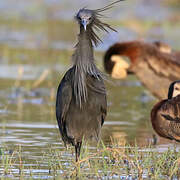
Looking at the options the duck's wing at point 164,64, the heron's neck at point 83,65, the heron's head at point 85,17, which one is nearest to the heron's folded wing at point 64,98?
the heron's neck at point 83,65

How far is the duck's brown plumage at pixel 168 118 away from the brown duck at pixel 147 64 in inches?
118

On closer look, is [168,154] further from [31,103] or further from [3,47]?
[3,47]

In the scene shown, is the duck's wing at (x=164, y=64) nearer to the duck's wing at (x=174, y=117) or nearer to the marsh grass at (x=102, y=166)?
the duck's wing at (x=174, y=117)

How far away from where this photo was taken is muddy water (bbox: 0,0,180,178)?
9336mm

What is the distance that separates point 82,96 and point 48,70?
556cm

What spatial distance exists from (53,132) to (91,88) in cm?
201

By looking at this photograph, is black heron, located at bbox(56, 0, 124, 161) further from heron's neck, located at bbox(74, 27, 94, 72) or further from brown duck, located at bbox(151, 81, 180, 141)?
brown duck, located at bbox(151, 81, 180, 141)

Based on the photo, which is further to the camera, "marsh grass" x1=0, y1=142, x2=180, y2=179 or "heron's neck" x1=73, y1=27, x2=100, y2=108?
"heron's neck" x1=73, y1=27, x2=100, y2=108

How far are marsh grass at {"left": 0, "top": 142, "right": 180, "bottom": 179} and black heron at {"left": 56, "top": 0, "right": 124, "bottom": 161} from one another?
1.00ft

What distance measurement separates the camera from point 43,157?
7.70 meters

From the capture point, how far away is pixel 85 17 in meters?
7.67

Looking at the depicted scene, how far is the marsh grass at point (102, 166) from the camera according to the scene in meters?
6.85

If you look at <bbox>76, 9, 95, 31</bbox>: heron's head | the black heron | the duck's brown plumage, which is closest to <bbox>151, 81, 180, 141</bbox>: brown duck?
the duck's brown plumage

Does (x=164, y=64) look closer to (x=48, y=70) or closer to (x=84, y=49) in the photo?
(x=48, y=70)
